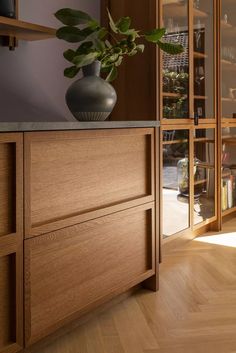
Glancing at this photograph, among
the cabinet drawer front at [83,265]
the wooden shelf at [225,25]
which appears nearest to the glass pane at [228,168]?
the wooden shelf at [225,25]

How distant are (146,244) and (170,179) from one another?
86 centimetres

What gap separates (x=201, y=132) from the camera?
3.29m

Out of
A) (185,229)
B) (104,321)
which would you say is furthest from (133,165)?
(185,229)

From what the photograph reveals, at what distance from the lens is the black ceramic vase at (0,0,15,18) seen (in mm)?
1885

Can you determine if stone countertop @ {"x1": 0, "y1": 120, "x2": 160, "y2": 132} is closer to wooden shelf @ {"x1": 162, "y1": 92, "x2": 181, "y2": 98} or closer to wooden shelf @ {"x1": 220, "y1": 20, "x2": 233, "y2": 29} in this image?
wooden shelf @ {"x1": 162, "y1": 92, "x2": 181, "y2": 98}

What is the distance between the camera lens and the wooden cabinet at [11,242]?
55.7 inches

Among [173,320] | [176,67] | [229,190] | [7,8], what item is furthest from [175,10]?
[173,320]

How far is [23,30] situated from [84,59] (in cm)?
31

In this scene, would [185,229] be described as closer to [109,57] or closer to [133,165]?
[133,165]

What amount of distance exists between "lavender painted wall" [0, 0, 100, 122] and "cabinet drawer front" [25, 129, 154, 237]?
0.56 m

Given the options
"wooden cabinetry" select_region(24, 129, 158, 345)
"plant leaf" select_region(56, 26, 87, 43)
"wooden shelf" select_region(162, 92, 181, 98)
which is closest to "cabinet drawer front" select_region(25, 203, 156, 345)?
"wooden cabinetry" select_region(24, 129, 158, 345)

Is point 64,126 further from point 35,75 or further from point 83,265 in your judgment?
point 35,75

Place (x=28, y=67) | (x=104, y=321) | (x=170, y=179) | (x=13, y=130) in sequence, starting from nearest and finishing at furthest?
(x=13, y=130), (x=104, y=321), (x=28, y=67), (x=170, y=179)

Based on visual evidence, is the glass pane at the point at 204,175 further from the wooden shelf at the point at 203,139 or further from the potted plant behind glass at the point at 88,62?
the potted plant behind glass at the point at 88,62
